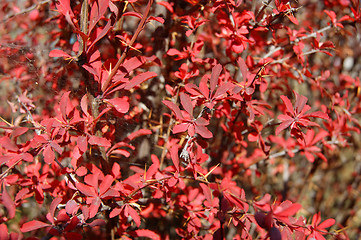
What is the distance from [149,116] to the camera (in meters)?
1.21

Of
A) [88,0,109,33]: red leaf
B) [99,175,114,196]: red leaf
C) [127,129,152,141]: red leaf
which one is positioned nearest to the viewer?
[88,0,109,33]: red leaf

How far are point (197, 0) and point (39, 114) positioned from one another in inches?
37.9

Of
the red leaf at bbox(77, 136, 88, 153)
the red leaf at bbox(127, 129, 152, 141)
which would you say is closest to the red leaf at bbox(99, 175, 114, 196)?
the red leaf at bbox(77, 136, 88, 153)

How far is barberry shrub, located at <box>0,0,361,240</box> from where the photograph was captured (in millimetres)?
796

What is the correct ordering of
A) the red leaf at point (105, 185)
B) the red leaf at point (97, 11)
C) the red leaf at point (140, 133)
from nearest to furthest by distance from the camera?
the red leaf at point (97, 11), the red leaf at point (105, 185), the red leaf at point (140, 133)

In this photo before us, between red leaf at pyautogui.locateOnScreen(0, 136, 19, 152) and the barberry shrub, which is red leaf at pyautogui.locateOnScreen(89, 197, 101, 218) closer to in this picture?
the barberry shrub

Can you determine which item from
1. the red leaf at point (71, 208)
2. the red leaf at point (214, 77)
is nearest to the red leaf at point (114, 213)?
the red leaf at point (71, 208)

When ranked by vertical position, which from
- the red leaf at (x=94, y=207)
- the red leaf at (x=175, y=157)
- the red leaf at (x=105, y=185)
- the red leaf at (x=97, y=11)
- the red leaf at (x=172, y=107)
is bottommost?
the red leaf at (x=94, y=207)

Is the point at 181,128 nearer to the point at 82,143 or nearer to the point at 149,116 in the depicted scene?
the point at 82,143

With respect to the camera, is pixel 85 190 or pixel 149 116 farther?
pixel 149 116

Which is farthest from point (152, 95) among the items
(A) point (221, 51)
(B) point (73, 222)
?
(B) point (73, 222)

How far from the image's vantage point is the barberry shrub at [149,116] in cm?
80

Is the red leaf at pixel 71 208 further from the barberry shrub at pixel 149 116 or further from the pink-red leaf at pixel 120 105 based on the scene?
the pink-red leaf at pixel 120 105

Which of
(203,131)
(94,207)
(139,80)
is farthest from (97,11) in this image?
(94,207)
